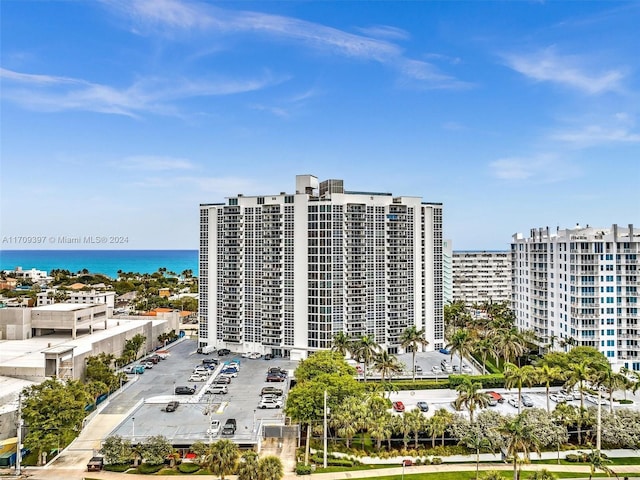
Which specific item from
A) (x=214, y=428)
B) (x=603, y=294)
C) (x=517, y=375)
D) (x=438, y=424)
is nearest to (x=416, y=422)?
(x=438, y=424)

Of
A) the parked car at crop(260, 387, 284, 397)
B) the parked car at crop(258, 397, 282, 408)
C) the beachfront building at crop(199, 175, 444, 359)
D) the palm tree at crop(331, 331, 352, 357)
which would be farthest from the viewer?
the beachfront building at crop(199, 175, 444, 359)

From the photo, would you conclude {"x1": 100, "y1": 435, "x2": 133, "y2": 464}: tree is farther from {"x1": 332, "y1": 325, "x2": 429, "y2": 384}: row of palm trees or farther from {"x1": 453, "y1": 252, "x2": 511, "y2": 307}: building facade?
{"x1": 453, "y1": 252, "x2": 511, "y2": 307}: building facade

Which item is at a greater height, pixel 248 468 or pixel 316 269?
pixel 316 269

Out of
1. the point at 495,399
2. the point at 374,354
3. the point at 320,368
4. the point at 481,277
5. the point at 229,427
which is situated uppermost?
the point at 481,277

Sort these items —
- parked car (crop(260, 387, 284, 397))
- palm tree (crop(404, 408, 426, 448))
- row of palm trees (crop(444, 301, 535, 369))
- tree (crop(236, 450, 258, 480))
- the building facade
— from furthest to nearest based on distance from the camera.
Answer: the building facade < row of palm trees (crop(444, 301, 535, 369)) < parked car (crop(260, 387, 284, 397)) < palm tree (crop(404, 408, 426, 448)) < tree (crop(236, 450, 258, 480))

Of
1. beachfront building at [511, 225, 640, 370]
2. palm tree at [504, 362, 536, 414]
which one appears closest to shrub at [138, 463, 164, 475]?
palm tree at [504, 362, 536, 414]

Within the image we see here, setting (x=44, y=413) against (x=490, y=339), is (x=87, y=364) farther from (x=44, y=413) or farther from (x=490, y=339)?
(x=490, y=339)

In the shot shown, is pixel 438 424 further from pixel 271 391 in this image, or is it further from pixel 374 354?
pixel 271 391
